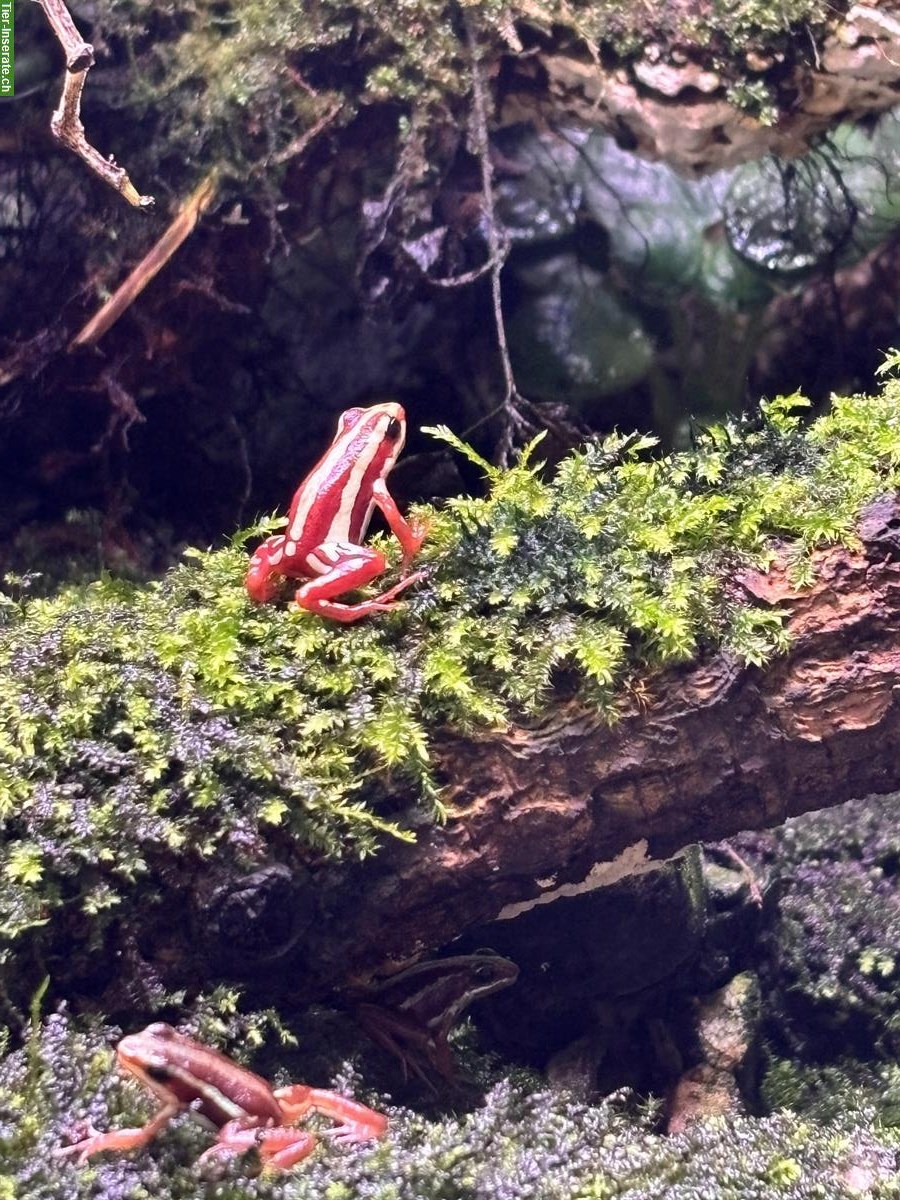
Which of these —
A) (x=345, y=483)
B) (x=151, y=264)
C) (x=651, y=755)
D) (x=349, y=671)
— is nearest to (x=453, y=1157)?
(x=651, y=755)

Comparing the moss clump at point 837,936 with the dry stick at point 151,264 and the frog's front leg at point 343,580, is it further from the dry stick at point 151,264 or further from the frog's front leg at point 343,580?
the dry stick at point 151,264

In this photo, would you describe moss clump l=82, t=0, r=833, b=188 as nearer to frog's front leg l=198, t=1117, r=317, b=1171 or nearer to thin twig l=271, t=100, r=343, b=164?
thin twig l=271, t=100, r=343, b=164

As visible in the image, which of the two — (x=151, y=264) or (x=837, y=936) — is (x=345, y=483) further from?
(x=837, y=936)

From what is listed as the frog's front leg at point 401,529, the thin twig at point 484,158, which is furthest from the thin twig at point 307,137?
the frog's front leg at point 401,529

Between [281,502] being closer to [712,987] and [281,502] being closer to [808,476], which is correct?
[808,476]

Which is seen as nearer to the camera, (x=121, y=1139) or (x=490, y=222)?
(x=121, y=1139)

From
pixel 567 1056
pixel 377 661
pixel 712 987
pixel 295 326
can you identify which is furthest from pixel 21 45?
pixel 712 987
